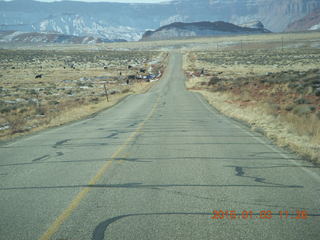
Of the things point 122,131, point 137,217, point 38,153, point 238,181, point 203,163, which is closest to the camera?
point 137,217

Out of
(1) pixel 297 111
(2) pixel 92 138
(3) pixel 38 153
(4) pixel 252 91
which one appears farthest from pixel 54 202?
(4) pixel 252 91

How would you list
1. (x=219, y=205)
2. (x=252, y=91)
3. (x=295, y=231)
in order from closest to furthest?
(x=295, y=231), (x=219, y=205), (x=252, y=91)

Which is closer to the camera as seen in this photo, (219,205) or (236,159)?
(219,205)

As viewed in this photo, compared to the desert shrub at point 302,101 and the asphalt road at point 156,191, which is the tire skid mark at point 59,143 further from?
the desert shrub at point 302,101

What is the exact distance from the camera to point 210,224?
4773mm

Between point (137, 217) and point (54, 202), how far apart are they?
1.62 m

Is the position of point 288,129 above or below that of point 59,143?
below

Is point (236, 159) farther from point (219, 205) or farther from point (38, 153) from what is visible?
point (38, 153)

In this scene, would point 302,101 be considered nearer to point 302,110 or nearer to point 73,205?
point 302,110
